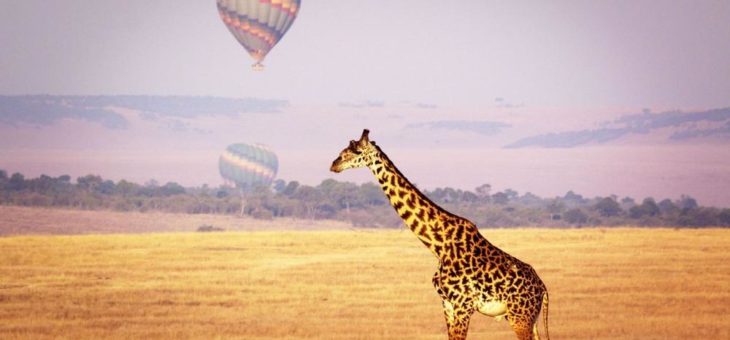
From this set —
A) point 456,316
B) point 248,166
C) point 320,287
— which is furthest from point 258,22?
point 456,316

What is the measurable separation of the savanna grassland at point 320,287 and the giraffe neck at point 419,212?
10.6 meters

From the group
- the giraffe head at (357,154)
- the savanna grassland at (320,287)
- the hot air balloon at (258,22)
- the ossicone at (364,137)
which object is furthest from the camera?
the hot air balloon at (258,22)

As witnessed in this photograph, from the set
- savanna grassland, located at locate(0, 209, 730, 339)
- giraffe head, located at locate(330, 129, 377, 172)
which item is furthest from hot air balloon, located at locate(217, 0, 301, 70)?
giraffe head, located at locate(330, 129, 377, 172)

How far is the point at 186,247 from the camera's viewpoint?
5603 cm

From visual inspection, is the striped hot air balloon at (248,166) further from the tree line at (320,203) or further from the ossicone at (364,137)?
the ossicone at (364,137)

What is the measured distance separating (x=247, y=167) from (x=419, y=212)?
5357 inches

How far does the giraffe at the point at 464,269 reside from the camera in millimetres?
15609

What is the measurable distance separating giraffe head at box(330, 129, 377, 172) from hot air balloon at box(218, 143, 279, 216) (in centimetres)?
13565

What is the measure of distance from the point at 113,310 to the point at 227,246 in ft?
83.9

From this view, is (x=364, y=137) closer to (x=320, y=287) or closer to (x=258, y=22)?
(x=320, y=287)

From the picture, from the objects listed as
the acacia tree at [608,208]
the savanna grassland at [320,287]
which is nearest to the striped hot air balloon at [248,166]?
the acacia tree at [608,208]

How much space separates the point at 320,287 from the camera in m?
37.5

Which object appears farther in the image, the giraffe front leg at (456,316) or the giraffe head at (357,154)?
the giraffe front leg at (456,316)

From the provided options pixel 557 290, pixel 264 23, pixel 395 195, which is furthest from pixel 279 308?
pixel 264 23
